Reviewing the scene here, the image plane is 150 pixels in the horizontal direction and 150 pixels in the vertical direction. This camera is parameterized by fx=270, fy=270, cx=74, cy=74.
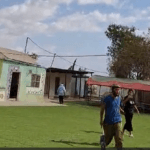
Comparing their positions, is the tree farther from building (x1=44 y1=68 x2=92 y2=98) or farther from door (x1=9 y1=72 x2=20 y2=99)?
door (x1=9 y1=72 x2=20 y2=99)

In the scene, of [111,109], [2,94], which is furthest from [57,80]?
[111,109]

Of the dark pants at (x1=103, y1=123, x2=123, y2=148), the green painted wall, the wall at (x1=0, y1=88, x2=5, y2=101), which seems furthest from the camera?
the green painted wall

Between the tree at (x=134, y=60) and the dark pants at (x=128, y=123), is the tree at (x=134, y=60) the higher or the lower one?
the higher one

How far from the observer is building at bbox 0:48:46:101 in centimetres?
2014

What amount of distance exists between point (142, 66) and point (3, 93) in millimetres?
14447

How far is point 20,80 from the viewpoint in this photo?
70.4 ft

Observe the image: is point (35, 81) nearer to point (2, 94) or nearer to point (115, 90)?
point (2, 94)

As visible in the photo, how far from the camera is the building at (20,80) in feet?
66.1

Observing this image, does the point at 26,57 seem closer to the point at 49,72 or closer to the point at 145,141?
the point at 49,72

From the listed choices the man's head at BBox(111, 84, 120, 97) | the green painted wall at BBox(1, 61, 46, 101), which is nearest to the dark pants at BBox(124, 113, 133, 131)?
the man's head at BBox(111, 84, 120, 97)

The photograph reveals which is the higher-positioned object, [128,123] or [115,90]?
[115,90]

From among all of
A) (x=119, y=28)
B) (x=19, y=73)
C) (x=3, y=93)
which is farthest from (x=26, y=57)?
(x=119, y=28)

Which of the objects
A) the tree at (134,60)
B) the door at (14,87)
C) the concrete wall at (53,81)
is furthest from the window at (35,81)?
the tree at (134,60)

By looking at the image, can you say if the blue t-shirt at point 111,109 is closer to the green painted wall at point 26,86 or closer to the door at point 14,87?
the green painted wall at point 26,86
